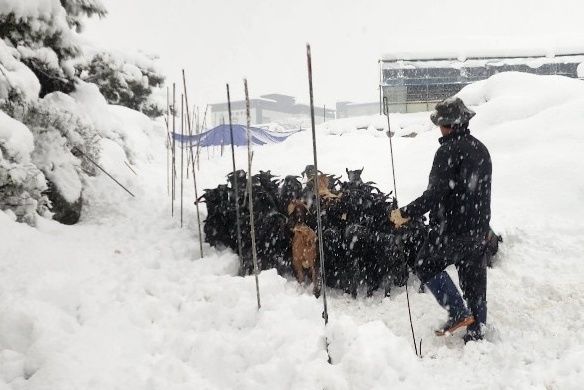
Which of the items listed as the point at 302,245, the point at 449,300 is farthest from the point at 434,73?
the point at 449,300

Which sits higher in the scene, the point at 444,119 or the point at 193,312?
the point at 444,119

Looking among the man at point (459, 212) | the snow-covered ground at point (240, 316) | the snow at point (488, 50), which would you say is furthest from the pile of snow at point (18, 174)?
the snow at point (488, 50)

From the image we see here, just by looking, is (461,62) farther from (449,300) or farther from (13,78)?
(13,78)

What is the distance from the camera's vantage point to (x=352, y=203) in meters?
4.47

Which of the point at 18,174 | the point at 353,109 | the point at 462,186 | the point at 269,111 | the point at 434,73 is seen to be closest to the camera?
the point at 462,186

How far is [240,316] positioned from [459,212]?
5.91 ft

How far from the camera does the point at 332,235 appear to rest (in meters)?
4.31

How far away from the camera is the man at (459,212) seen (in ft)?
10.2

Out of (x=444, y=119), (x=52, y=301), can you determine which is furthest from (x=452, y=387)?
(x=52, y=301)

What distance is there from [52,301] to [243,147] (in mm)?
18534

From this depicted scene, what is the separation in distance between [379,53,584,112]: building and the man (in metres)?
22.0

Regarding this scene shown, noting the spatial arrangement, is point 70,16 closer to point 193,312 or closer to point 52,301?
point 52,301

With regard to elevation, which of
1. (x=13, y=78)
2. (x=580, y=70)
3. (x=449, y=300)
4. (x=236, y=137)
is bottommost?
(x=449, y=300)

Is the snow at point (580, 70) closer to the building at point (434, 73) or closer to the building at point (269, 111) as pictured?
the building at point (434, 73)
